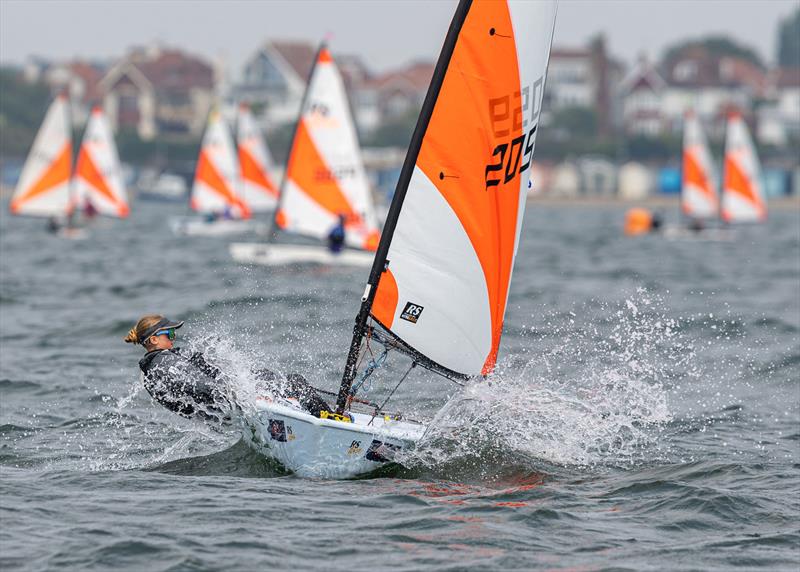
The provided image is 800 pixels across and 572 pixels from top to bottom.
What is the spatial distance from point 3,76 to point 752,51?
74445 mm

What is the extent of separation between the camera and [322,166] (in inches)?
933

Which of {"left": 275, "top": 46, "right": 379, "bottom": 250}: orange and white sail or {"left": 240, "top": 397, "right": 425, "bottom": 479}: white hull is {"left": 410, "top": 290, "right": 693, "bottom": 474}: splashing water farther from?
{"left": 275, "top": 46, "right": 379, "bottom": 250}: orange and white sail

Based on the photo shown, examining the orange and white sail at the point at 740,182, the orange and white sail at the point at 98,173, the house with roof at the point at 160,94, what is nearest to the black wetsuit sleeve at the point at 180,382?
the orange and white sail at the point at 98,173

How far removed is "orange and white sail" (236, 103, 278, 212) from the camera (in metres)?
36.7

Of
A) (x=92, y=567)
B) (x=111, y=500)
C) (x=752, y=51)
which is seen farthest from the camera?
(x=752, y=51)

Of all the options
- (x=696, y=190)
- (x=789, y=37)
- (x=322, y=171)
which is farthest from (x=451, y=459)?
(x=789, y=37)

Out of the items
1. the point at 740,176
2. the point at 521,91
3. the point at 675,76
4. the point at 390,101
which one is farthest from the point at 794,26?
the point at 521,91

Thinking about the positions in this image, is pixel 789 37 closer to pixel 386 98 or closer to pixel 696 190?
pixel 386 98

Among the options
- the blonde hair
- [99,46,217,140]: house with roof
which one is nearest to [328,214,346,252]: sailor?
the blonde hair

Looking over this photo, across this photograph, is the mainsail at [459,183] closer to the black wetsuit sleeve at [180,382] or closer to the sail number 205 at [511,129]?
the sail number 205 at [511,129]

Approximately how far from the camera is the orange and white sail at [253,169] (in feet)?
120

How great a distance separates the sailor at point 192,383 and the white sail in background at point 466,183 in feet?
2.34

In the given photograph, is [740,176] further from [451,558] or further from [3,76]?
[3,76]

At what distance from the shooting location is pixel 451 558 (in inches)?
258
